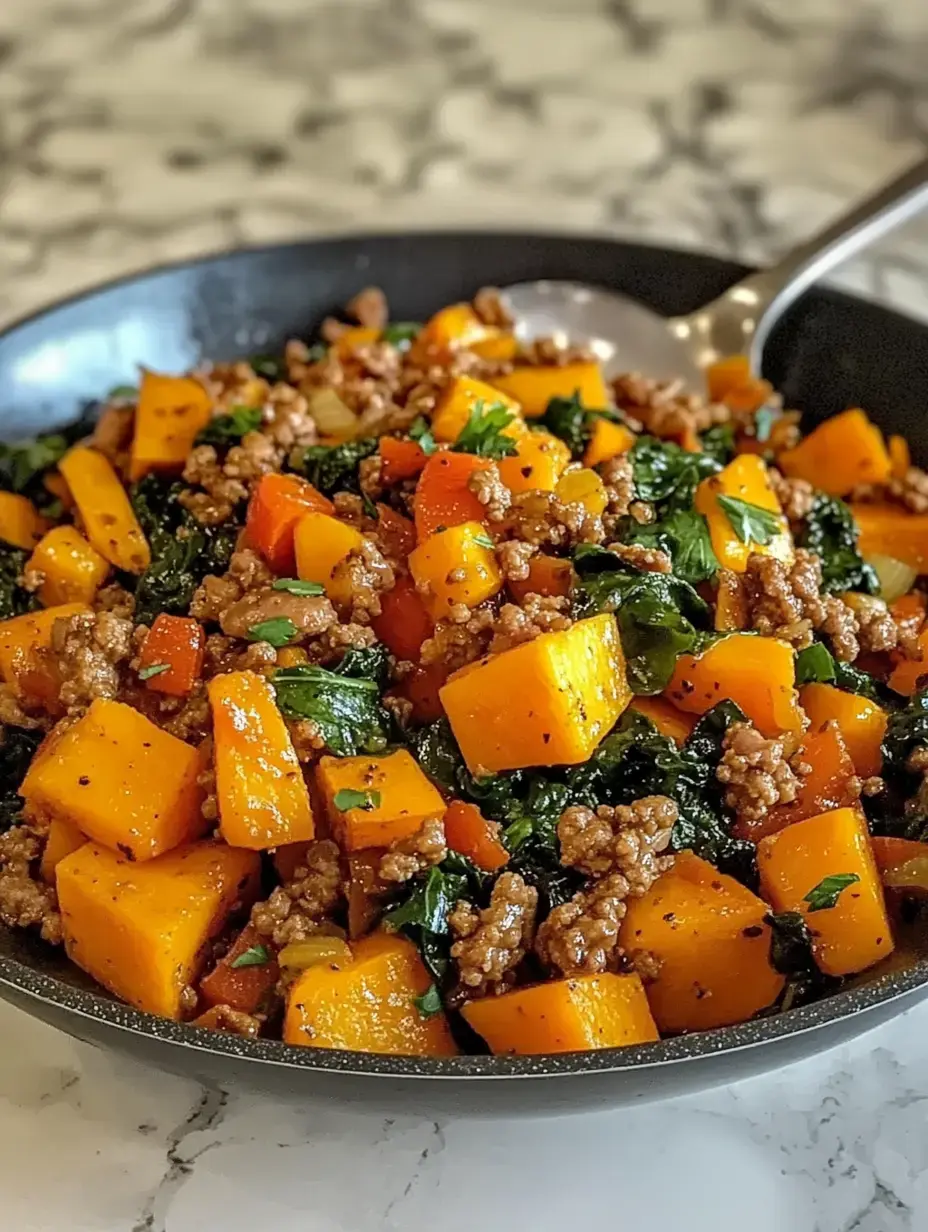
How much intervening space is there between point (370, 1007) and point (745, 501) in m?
1.21

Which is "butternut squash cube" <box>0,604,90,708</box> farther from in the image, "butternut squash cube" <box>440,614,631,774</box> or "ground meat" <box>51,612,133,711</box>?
"butternut squash cube" <box>440,614,631,774</box>

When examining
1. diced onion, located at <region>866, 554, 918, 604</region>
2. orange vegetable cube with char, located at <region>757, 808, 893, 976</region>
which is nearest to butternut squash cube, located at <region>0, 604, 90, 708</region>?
orange vegetable cube with char, located at <region>757, 808, 893, 976</region>

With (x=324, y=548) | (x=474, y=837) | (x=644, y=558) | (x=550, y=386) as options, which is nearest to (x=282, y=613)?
(x=324, y=548)

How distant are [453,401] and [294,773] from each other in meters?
0.94

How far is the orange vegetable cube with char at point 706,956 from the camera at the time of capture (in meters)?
1.96

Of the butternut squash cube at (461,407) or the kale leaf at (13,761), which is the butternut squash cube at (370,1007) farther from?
the butternut squash cube at (461,407)

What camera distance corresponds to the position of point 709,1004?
1.98 meters

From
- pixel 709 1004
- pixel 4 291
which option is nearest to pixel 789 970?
pixel 709 1004

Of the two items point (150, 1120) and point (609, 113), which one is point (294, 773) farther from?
point (609, 113)

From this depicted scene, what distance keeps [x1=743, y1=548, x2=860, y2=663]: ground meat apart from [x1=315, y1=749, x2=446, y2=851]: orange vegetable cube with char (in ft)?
2.22

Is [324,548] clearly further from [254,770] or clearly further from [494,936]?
[494,936]

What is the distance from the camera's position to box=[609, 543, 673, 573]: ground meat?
2.28 meters

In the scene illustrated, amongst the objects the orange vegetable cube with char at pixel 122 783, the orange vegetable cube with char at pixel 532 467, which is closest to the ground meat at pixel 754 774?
the orange vegetable cube with char at pixel 532 467

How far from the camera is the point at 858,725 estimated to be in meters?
2.22
